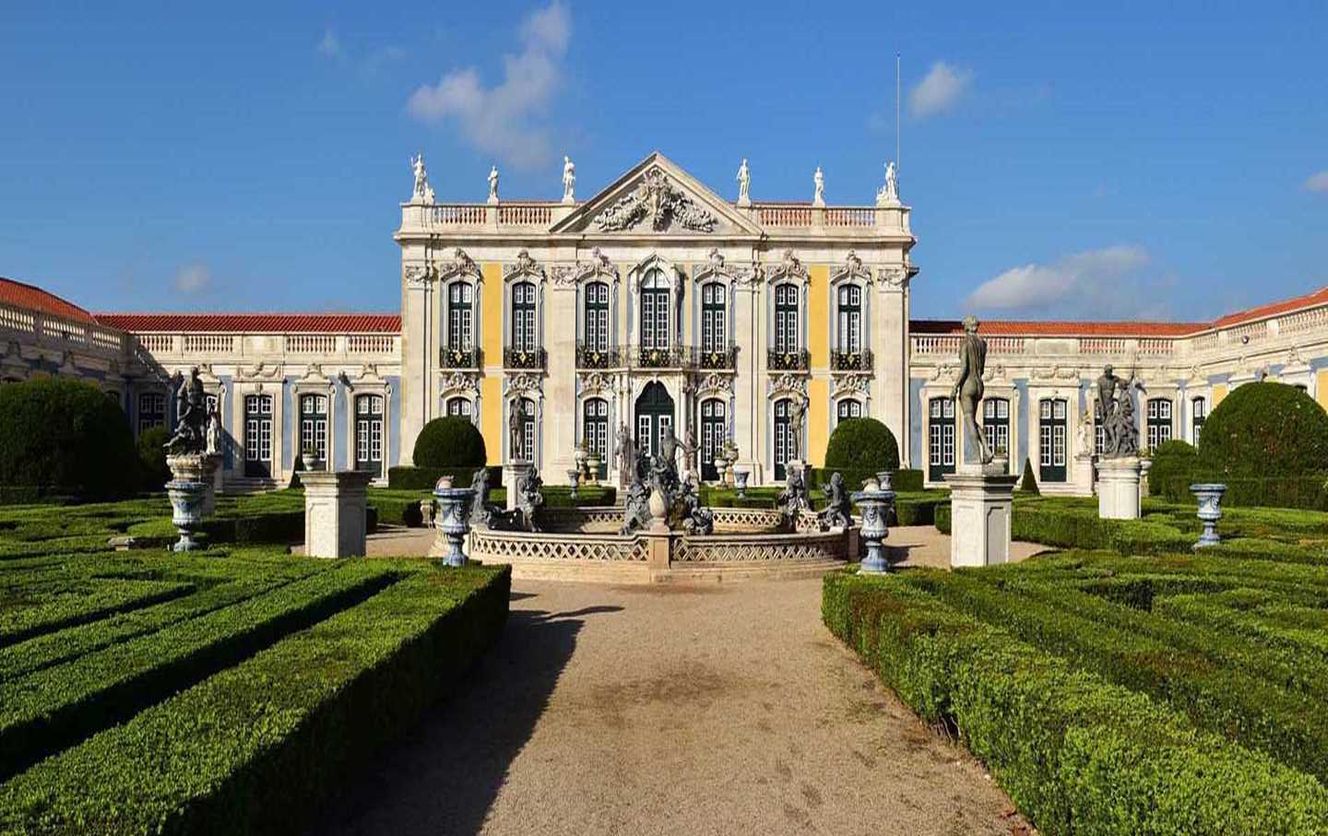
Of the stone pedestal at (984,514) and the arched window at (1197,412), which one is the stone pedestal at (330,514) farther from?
the arched window at (1197,412)

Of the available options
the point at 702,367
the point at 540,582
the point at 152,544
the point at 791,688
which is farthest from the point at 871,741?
the point at 702,367

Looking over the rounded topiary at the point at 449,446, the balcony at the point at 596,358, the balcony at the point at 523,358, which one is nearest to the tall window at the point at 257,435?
the rounded topiary at the point at 449,446

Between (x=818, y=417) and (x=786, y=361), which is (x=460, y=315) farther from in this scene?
(x=818, y=417)

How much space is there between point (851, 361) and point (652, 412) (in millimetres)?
6304

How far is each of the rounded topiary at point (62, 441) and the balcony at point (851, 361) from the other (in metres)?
19.9

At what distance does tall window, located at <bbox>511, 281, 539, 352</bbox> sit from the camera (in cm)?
3225

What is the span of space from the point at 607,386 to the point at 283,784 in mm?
28266

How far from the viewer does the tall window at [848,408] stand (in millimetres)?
32281

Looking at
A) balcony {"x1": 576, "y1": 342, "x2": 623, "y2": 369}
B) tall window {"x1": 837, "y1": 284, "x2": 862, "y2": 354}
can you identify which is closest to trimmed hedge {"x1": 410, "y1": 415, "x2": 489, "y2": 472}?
balcony {"x1": 576, "y1": 342, "x2": 623, "y2": 369}

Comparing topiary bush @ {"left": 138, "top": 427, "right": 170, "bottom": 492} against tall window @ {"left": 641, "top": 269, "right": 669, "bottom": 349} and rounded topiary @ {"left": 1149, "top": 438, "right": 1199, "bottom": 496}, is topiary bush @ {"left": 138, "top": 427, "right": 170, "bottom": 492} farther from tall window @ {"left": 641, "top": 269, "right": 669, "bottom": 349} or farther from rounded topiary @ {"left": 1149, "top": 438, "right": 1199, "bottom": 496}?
rounded topiary @ {"left": 1149, "top": 438, "right": 1199, "bottom": 496}

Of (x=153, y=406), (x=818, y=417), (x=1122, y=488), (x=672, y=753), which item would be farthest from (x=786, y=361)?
(x=672, y=753)

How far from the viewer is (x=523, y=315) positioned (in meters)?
32.3

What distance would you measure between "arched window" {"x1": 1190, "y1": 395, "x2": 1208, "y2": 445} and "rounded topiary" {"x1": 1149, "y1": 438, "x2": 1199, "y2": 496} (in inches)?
348

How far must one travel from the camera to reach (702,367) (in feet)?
105
